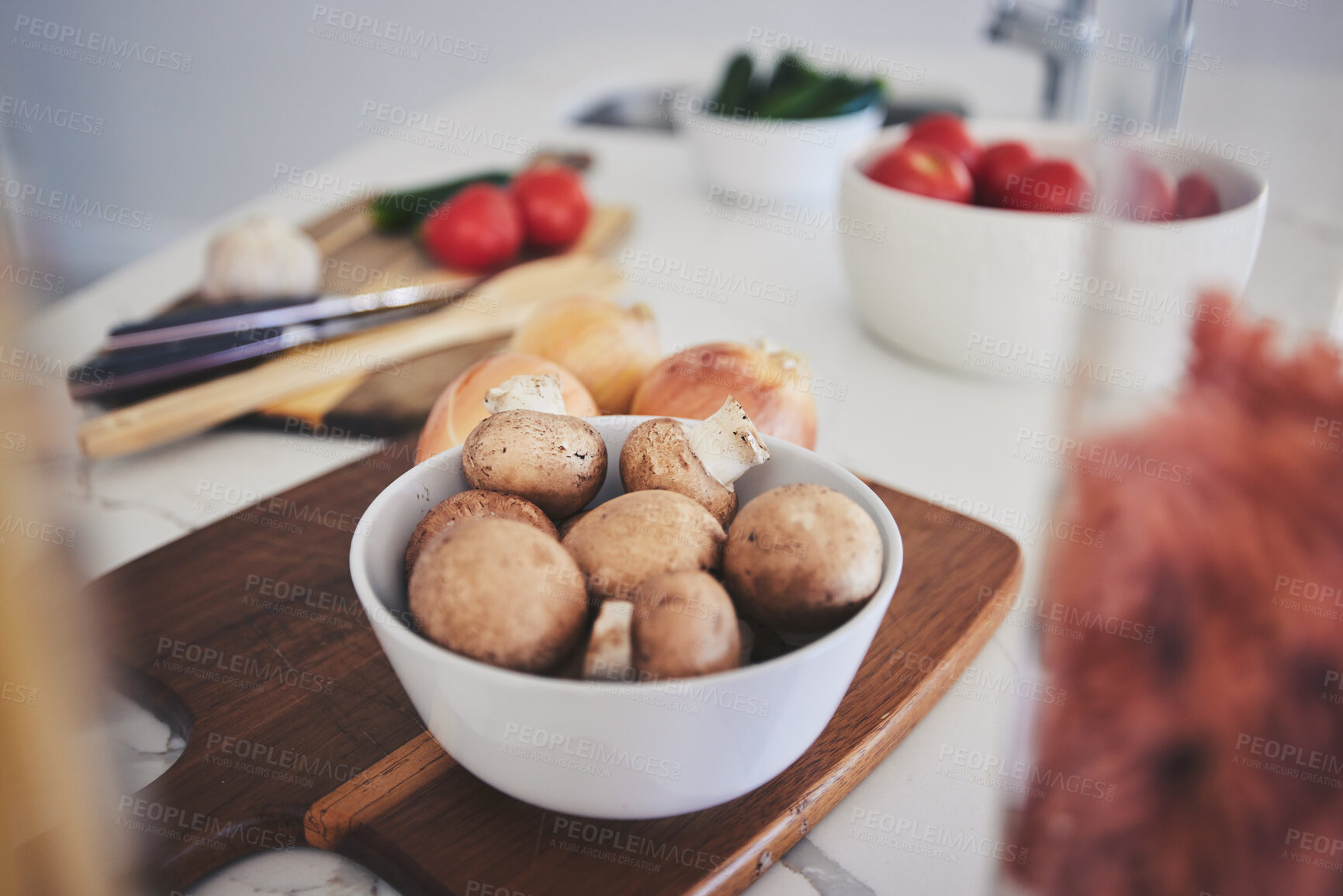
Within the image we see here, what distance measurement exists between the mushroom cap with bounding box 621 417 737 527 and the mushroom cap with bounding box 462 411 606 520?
0.9 inches

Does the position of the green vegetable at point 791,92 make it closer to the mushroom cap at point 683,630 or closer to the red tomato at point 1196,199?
the red tomato at point 1196,199

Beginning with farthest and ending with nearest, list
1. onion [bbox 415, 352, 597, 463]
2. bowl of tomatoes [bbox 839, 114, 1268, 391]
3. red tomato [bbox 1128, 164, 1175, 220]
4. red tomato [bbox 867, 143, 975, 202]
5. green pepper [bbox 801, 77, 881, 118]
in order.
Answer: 1. green pepper [bbox 801, 77, 881, 118]
2. red tomato [bbox 867, 143, 975, 202]
3. bowl of tomatoes [bbox 839, 114, 1268, 391]
4. onion [bbox 415, 352, 597, 463]
5. red tomato [bbox 1128, 164, 1175, 220]

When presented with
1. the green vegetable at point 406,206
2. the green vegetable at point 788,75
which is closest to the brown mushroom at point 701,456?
the green vegetable at point 406,206

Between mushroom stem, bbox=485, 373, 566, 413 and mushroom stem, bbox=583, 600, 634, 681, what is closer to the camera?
mushroom stem, bbox=583, 600, 634, 681

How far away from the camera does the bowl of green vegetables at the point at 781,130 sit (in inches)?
50.2

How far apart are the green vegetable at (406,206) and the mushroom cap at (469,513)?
2.90 ft

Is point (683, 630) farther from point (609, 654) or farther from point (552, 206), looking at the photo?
point (552, 206)

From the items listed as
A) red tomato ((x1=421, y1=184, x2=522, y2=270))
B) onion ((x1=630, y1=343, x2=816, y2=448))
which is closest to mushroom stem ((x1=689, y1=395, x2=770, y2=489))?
onion ((x1=630, y1=343, x2=816, y2=448))

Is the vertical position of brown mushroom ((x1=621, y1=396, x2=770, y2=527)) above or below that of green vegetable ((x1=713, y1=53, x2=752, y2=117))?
below

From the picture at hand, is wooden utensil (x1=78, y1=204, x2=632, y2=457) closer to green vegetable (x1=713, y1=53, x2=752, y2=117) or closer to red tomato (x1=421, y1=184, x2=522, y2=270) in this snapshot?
red tomato (x1=421, y1=184, x2=522, y2=270)

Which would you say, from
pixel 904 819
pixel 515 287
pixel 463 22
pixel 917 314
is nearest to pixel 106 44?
pixel 463 22

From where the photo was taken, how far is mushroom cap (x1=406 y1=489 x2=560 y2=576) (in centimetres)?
47

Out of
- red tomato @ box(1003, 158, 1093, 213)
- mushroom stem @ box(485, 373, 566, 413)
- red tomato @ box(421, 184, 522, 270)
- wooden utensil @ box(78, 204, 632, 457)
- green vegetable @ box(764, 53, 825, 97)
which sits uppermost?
green vegetable @ box(764, 53, 825, 97)

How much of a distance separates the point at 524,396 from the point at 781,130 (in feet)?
2.74
